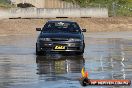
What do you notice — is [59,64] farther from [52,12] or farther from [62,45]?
[52,12]

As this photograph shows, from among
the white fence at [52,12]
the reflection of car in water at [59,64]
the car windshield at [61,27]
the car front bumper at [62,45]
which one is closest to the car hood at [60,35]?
the car front bumper at [62,45]

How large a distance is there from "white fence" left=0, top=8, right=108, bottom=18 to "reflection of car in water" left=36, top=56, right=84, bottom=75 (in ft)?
98.3

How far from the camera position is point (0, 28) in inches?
2060

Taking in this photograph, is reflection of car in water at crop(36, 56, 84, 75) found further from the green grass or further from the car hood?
the green grass

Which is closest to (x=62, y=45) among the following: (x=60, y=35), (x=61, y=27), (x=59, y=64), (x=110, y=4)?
(x=60, y=35)

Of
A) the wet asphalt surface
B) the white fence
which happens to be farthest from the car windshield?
the white fence

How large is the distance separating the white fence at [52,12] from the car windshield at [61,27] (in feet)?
88.8

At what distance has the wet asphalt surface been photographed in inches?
650

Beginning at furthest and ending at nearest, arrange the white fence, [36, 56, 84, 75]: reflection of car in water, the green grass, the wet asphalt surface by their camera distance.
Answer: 1. the green grass
2. the white fence
3. [36, 56, 84, 75]: reflection of car in water
4. the wet asphalt surface

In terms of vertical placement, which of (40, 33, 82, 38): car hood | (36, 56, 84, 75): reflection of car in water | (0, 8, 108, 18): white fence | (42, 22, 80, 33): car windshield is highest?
(42, 22, 80, 33): car windshield

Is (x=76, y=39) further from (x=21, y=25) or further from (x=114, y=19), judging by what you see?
(x=114, y=19)

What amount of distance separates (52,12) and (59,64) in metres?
34.9

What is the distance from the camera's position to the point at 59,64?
22422mm

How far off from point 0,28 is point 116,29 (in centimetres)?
1126
